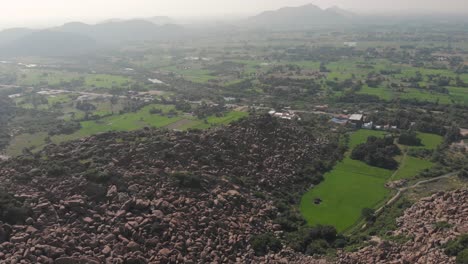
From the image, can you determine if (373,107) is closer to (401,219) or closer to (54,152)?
(401,219)

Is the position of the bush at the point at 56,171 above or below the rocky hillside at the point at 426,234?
above

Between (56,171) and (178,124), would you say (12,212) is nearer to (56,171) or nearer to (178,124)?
(56,171)

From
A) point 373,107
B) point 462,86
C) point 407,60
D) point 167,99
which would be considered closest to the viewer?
point 373,107

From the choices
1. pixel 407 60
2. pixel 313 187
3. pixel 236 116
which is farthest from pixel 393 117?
pixel 407 60

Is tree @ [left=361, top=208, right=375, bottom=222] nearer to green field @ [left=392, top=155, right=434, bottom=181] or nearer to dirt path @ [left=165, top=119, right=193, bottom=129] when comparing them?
green field @ [left=392, top=155, right=434, bottom=181]

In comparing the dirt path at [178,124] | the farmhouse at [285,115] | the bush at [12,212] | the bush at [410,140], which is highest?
the bush at [12,212]

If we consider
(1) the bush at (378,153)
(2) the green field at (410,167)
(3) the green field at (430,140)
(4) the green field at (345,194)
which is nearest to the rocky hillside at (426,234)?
(4) the green field at (345,194)

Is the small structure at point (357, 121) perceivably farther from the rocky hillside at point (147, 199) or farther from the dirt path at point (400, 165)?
the rocky hillside at point (147, 199)
